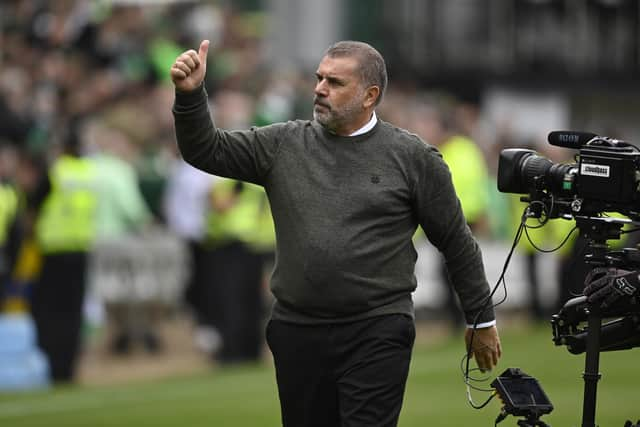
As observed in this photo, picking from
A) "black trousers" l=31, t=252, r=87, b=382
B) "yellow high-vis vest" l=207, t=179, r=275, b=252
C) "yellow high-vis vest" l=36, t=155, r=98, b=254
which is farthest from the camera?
"yellow high-vis vest" l=207, t=179, r=275, b=252

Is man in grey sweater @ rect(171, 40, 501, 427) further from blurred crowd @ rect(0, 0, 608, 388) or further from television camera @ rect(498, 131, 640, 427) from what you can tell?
blurred crowd @ rect(0, 0, 608, 388)

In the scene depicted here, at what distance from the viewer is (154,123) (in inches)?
744

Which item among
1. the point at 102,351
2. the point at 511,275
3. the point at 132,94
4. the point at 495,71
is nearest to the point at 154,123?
the point at 132,94

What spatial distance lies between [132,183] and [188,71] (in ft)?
31.5

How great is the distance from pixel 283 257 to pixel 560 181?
3.89 feet

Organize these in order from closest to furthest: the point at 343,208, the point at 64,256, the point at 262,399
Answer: the point at 343,208 → the point at 262,399 → the point at 64,256

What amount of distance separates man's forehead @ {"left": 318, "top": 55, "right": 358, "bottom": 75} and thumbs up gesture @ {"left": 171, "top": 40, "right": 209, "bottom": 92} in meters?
0.52

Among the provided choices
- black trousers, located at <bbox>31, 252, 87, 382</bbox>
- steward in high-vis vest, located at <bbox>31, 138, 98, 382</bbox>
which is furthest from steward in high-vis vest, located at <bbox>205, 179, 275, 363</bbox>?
black trousers, located at <bbox>31, 252, 87, 382</bbox>

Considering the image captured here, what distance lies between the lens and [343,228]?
7051 mm

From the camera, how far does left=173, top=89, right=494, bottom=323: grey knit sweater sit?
7031mm

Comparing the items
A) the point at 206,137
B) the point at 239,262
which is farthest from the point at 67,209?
the point at 206,137

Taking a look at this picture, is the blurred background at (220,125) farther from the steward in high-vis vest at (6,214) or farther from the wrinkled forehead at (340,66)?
the wrinkled forehead at (340,66)

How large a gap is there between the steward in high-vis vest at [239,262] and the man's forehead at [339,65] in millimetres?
8647

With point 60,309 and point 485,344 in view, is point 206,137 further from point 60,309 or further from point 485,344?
point 60,309
